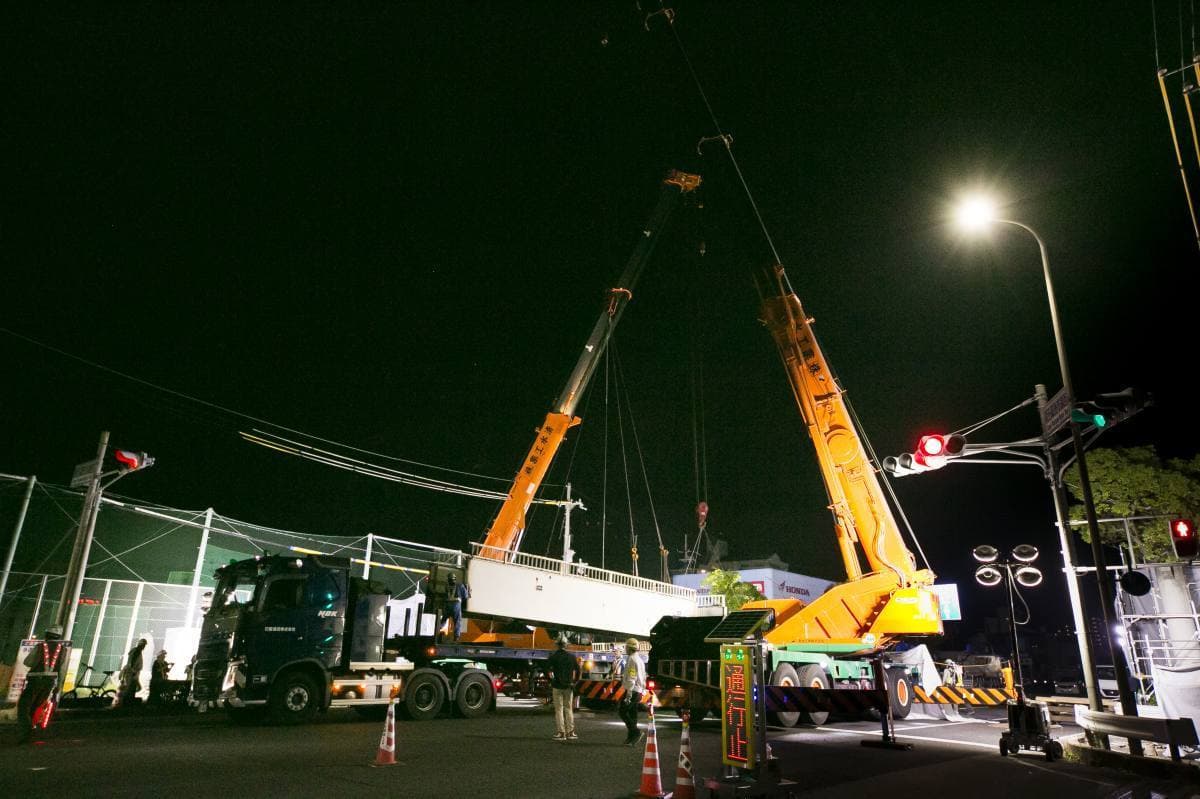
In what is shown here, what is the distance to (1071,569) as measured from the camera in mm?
11500

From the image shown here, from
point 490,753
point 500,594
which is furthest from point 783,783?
point 500,594

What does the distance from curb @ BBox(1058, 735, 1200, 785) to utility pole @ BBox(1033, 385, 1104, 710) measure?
77cm

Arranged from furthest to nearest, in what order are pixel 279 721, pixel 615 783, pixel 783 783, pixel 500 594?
pixel 500 594, pixel 279 721, pixel 615 783, pixel 783 783

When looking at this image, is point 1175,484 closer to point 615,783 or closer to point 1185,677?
point 1185,677

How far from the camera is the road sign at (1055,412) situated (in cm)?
1112

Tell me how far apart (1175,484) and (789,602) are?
10375 millimetres

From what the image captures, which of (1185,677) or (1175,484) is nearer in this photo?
(1185,677)

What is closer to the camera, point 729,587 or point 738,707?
point 738,707

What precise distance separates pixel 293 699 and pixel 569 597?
9.98m

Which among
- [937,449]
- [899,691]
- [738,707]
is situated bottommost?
[899,691]

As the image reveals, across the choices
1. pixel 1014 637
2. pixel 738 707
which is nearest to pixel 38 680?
pixel 738 707

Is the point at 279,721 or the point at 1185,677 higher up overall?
the point at 1185,677

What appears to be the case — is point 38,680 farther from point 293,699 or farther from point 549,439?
point 549,439

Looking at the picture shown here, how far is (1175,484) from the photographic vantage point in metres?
17.2
